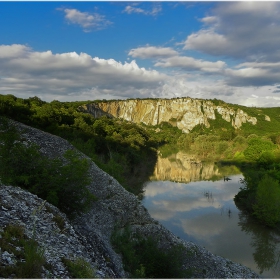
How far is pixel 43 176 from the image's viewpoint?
16422mm

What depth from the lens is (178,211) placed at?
40750 mm

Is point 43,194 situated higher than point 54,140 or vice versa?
point 54,140

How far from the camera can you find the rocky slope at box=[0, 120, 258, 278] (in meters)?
10.6

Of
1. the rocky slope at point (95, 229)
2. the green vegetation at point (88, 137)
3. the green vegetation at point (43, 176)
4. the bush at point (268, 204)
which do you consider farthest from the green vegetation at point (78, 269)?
the bush at point (268, 204)

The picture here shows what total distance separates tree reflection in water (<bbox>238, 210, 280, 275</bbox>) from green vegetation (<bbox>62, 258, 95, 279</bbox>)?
846 inches

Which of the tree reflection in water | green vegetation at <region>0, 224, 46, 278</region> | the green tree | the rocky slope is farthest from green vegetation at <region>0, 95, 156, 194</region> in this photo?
the green tree

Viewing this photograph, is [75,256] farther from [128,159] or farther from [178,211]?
[128,159]

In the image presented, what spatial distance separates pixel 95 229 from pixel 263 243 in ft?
70.6

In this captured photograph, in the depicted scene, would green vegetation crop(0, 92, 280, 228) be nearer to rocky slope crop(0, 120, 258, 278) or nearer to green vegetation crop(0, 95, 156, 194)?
green vegetation crop(0, 95, 156, 194)

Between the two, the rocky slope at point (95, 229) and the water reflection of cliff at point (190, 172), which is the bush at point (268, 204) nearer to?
the rocky slope at point (95, 229)

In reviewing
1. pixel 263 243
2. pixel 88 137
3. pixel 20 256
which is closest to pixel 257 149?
pixel 88 137

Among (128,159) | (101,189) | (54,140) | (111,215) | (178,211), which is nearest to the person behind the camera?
(111,215)

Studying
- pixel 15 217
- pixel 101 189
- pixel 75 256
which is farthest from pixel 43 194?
pixel 101 189

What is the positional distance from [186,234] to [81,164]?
62.4 ft
